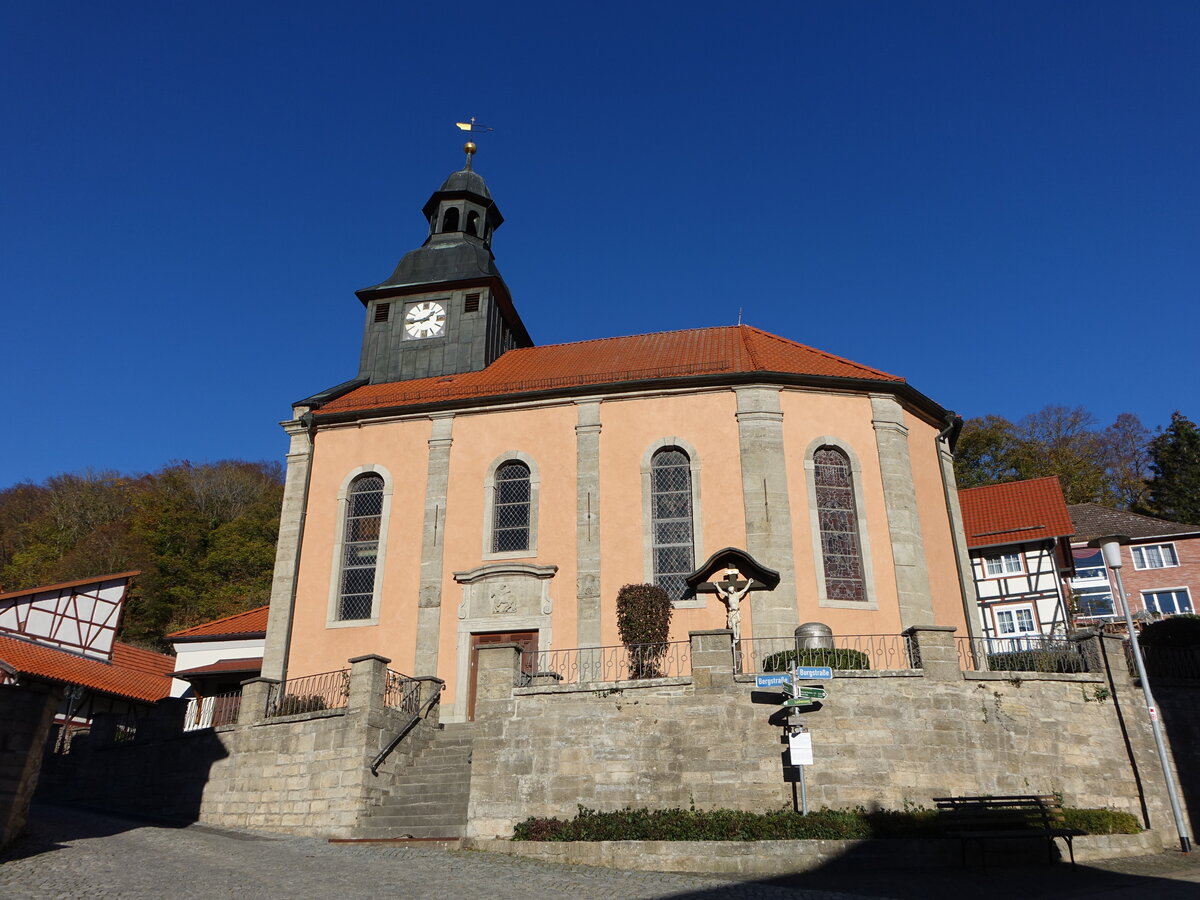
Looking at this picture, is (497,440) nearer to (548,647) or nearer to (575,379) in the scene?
(575,379)

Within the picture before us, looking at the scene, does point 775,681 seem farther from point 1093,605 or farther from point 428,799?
point 1093,605

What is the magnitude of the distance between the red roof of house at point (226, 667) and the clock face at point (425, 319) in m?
9.81

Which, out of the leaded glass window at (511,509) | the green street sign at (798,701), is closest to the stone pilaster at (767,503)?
the green street sign at (798,701)

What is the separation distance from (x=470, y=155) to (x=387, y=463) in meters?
13.6

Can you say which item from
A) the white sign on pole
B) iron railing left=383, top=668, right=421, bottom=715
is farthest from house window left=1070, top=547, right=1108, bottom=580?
iron railing left=383, top=668, right=421, bottom=715

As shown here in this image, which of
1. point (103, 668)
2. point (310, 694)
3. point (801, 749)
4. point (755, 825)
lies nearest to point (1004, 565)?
point (801, 749)

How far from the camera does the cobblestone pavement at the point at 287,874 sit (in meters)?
9.01

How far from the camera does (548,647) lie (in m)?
17.9

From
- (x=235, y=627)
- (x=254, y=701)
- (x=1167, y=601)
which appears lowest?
(x=254, y=701)

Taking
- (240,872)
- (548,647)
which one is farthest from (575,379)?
(240,872)

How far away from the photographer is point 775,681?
12.4 metres

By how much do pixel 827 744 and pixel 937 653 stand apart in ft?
7.33

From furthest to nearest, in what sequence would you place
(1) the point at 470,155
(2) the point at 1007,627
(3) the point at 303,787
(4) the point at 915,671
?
(1) the point at 470,155 < (2) the point at 1007,627 < (3) the point at 303,787 < (4) the point at 915,671

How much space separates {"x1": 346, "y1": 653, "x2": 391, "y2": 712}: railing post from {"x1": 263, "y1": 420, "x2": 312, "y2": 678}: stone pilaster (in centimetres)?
512
